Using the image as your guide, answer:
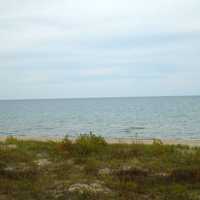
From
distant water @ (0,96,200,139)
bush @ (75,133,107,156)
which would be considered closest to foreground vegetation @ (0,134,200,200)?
bush @ (75,133,107,156)

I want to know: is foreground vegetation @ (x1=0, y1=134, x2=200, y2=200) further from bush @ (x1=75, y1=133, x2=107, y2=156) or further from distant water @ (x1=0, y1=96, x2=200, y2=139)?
distant water @ (x1=0, y1=96, x2=200, y2=139)

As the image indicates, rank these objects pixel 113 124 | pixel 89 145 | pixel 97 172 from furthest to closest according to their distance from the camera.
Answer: pixel 113 124
pixel 89 145
pixel 97 172

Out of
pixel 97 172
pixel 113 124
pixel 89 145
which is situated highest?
pixel 89 145

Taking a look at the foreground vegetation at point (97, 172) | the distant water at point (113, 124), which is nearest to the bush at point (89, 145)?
the foreground vegetation at point (97, 172)

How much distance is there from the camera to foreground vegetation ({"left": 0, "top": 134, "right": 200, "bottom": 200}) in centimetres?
862

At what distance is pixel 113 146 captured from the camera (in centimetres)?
1494

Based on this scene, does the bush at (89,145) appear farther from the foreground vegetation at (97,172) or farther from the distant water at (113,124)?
the distant water at (113,124)

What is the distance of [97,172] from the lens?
1068 cm

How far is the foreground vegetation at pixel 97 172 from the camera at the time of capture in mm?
8625

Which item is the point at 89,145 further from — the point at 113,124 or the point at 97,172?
the point at 113,124

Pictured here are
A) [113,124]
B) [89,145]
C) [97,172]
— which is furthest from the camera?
[113,124]

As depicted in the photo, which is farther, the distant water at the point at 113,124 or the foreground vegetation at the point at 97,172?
the distant water at the point at 113,124

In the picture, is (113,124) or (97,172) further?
(113,124)

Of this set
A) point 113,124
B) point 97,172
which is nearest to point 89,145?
point 97,172
